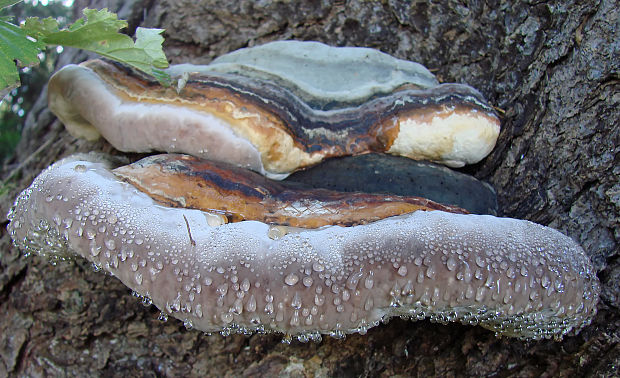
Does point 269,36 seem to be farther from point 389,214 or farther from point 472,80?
point 389,214

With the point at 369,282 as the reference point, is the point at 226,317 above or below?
below

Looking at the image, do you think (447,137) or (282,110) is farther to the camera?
(447,137)

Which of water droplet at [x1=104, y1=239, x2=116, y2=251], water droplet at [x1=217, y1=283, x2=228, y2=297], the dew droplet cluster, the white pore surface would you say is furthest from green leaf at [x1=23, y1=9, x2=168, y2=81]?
the white pore surface

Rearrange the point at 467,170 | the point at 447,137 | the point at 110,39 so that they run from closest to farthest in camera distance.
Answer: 1. the point at 110,39
2. the point at 447,137
3. the point at 467,170

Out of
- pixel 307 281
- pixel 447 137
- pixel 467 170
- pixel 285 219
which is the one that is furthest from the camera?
pixel 467 170

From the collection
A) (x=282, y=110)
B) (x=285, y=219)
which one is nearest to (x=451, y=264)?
(x=285, y=219)

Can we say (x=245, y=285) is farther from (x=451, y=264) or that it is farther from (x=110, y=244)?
(x=451, y=264)
